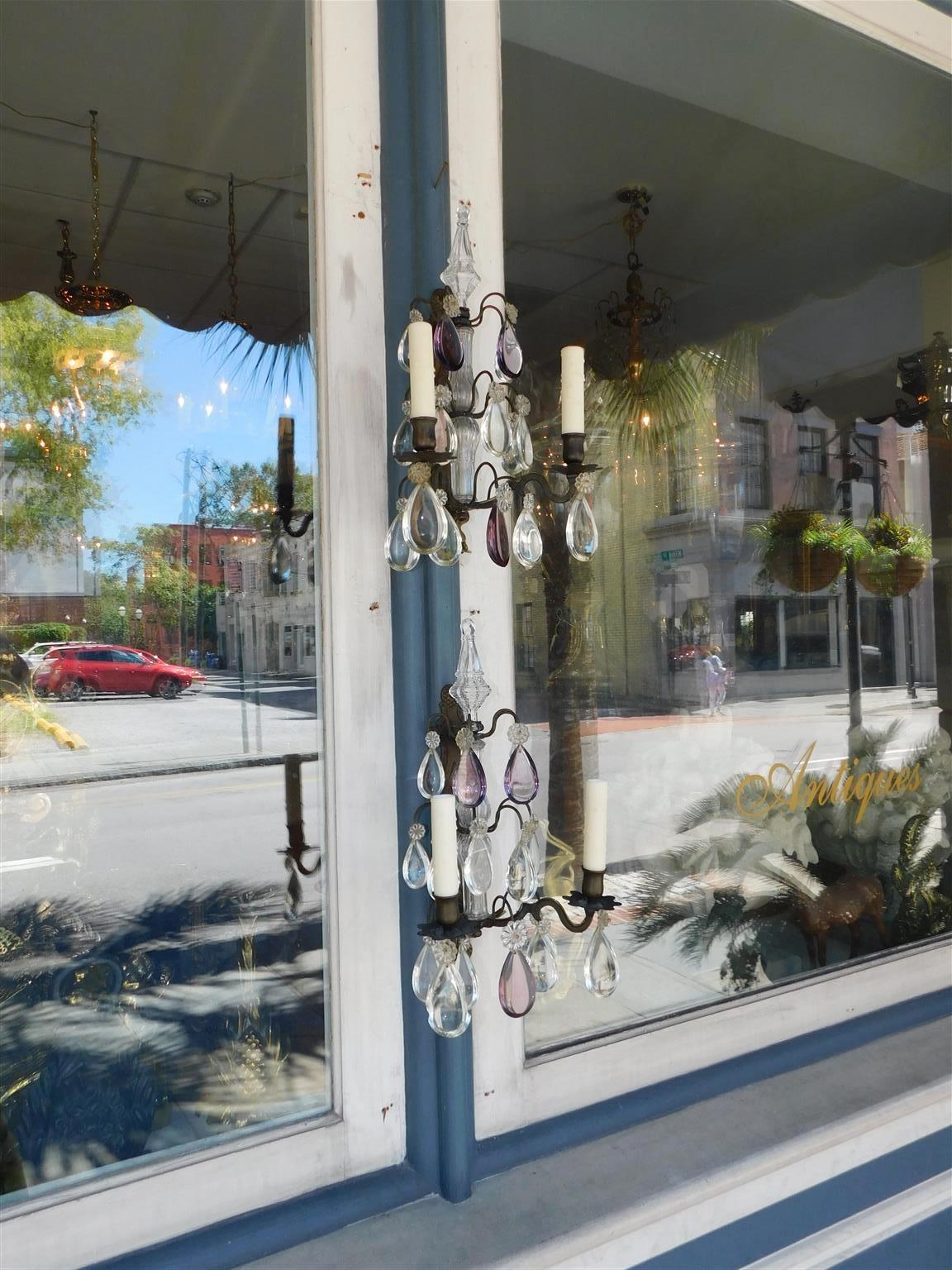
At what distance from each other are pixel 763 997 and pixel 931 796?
1.92ft

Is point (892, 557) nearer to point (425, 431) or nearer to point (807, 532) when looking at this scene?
point (807, 532)

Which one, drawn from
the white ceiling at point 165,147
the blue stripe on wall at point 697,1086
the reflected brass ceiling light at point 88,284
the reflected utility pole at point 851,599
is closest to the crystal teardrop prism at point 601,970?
the blue stripe on wall at point 697,1086

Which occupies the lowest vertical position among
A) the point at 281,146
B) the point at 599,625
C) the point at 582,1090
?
the point at 582,1090

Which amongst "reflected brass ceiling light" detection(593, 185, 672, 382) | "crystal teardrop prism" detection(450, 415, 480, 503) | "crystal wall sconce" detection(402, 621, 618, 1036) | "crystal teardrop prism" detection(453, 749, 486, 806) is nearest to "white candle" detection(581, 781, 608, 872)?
"crystal wall sconce" detection(402, 621, 618, 1036)

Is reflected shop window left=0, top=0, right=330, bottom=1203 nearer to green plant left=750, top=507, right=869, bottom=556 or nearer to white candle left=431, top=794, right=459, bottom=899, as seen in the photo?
white candle left=431, top=794, right=459, bottom=899

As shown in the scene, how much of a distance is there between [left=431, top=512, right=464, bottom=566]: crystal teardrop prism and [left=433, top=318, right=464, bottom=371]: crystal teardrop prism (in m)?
0.15

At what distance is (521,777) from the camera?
80 centimetres

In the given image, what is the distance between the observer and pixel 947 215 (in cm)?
159

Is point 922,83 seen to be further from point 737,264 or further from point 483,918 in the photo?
point 483,918

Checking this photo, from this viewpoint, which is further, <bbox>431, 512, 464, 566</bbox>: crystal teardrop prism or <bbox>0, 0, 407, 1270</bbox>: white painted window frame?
<bbox>0, 0, 407, 1270</bbox>: white painted window frame

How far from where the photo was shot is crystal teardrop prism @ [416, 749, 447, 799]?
2.54 feet

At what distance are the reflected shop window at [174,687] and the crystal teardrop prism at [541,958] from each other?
0.23 m

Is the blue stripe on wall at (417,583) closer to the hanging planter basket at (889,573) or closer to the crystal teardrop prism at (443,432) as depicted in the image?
the crystal teardrop prism at (443,432)

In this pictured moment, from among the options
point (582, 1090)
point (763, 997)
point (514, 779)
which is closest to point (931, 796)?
point (763, 997)
